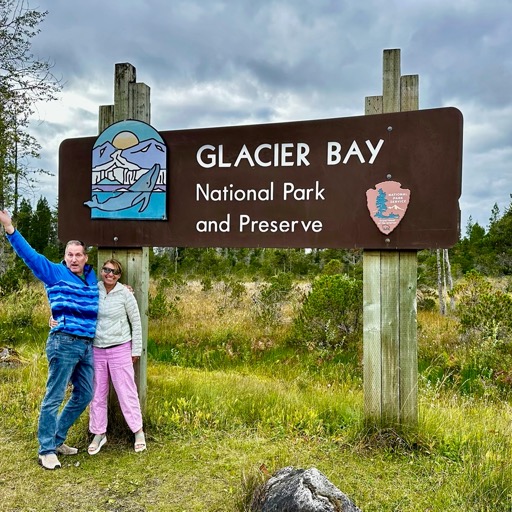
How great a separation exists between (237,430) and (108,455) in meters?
1.01

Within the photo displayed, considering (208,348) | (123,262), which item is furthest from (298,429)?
(208,348)

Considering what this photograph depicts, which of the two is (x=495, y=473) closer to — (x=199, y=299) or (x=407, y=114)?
(x=407, y=114)

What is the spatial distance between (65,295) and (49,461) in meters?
1.18

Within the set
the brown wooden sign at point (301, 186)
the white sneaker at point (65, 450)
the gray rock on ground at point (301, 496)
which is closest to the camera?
the gray rock on ground at point (301, 496)

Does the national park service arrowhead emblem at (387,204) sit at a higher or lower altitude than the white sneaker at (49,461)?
higher

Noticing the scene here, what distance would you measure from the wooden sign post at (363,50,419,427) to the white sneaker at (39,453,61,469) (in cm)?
230

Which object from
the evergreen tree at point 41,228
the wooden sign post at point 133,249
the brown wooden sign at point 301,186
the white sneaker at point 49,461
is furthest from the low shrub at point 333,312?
the evergreen tree at point 41,228

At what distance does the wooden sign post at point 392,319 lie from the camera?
3445 millimetres

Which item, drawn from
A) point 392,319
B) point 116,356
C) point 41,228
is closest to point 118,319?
point 116,356

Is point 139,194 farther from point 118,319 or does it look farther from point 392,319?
point 392,319

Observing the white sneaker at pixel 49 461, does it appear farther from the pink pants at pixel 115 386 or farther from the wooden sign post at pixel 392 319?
the wooden sign post at pixel 392 319

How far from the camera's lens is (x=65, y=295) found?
344 cm

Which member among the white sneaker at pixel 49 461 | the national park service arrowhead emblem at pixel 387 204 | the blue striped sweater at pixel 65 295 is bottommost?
the white sneaker at pixel 49 461

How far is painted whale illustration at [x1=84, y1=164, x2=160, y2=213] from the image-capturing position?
3928 mm
